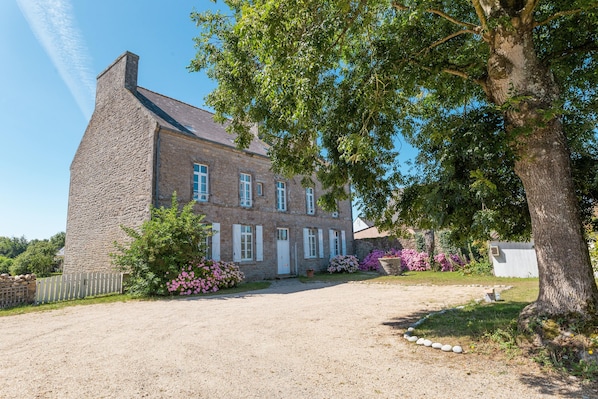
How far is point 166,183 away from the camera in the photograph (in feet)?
42.3

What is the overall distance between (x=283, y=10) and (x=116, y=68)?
13968 millimetres

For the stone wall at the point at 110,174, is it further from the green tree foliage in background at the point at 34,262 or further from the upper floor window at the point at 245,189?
the green tree foliage in background at the point at 34,262

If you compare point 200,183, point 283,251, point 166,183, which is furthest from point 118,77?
point 283,251

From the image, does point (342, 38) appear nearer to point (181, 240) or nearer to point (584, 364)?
point (584, 364)

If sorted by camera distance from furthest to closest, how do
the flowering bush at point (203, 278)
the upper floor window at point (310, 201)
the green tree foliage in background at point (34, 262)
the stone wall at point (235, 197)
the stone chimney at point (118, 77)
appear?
1. the green tree foliage in background at point (34, 262)
2. the upper floor window at point (310, 201)
3. the stone chimney at point (118, 77)
4. the stone wall at point (235, 197)
5. the flowering bush at point (203, 278)

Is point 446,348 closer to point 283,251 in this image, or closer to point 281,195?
point 283,251

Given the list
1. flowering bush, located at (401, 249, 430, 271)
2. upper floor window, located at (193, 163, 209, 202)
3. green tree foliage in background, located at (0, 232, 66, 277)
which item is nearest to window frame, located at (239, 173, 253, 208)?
upper floor window, located at (193, 163, 209, 202)

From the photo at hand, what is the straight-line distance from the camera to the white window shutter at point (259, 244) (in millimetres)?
15750

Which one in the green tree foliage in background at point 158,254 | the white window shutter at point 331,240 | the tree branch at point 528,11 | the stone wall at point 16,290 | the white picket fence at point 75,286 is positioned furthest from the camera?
the white window shutter at point 331,240

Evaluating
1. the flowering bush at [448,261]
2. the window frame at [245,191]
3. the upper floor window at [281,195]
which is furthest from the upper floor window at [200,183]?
the flowering bush at [448,261]

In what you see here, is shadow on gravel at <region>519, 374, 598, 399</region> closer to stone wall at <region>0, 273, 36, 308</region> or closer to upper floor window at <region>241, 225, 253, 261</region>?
stone wall at <region>0, 273, 36, 308</region>

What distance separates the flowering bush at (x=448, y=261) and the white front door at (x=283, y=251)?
25.3 ft

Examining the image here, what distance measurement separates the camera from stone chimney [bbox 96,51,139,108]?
48.3 feet

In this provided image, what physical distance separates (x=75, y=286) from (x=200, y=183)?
5689 millimetres
